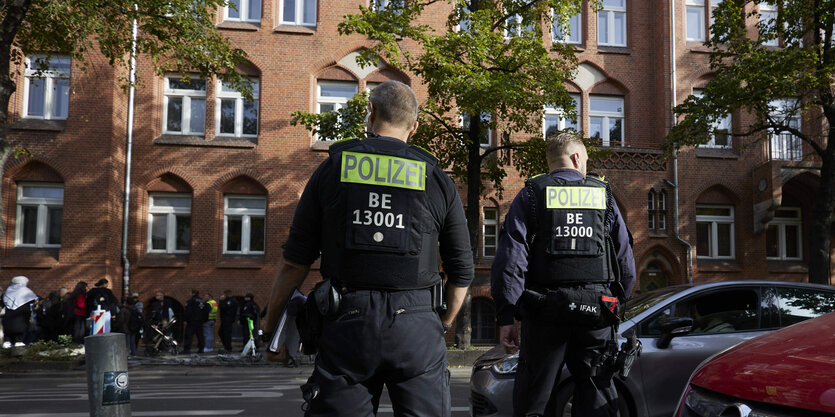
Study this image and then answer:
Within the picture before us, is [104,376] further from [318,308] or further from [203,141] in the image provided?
[203,141]

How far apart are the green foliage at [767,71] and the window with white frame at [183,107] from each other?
13.9m

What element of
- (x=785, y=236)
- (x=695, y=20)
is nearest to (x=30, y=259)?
(x=695, y=20)

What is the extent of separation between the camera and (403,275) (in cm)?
252

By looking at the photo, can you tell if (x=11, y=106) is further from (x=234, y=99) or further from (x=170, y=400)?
(x=170, y=400)

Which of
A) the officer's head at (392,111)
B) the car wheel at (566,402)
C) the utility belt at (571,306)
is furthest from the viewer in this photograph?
the car wheel at (566,402)

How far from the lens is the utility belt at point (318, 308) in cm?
243

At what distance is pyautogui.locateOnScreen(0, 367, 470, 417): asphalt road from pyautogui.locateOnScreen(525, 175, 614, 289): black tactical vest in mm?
2900

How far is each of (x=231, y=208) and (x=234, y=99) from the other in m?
3.47

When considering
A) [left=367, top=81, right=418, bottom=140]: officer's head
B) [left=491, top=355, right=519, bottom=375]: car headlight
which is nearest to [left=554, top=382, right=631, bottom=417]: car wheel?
[left=491, top=355, right=519, bottom=375]: car headlight

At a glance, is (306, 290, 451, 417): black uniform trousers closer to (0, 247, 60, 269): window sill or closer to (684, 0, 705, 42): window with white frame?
(0, 247, 60, 269): window sill

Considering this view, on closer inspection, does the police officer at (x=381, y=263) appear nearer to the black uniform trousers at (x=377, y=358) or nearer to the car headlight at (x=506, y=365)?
the black uniform trousers at (x=377, y=358)

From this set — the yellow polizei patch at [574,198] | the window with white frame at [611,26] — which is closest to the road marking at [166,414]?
the yellow polizei patch at [574,198]

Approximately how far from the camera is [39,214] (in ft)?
61.6

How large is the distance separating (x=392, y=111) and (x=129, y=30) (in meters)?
13.1
